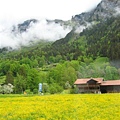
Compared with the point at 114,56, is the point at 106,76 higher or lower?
lower

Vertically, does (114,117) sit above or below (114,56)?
below

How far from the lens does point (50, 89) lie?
375 feet

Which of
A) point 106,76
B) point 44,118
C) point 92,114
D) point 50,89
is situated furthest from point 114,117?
point 106,76

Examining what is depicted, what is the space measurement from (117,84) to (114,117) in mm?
80700

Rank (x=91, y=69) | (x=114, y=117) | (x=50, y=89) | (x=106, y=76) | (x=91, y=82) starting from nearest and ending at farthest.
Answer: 1. (x=114, y=117)
2. (x=91, y=82)
3. (x=50, y=89)
4. (x=106, y=76)
5. (x=91, y=69)

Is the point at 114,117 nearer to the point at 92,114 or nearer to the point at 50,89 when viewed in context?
the point at 92,114

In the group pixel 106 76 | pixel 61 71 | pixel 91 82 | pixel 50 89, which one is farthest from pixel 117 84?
pixel 61 71

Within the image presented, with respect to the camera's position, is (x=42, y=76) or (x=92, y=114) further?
(x=42, y=76)

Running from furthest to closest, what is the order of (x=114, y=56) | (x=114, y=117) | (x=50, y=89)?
1. (x=114, y=56)
2. (x=50, y=89)
3. (x=114, y=117)

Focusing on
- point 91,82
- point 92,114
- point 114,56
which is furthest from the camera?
point 114,56

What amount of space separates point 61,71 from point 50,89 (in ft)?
112

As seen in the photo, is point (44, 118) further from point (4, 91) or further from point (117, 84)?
point (4, 91)

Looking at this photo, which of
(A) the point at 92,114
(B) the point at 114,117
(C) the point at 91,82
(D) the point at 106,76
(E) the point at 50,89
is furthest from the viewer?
(D) the point at 106,76

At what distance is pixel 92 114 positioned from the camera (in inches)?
739
